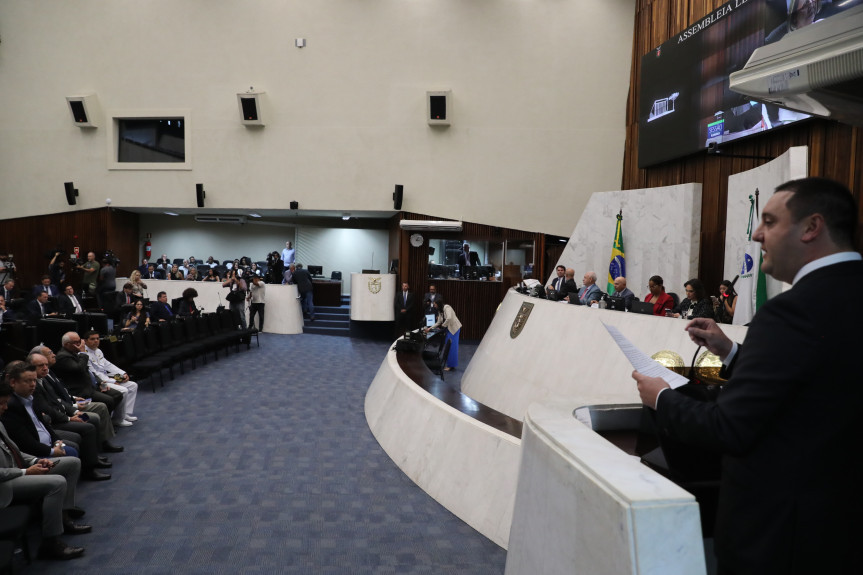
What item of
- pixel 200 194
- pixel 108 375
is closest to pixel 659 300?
pixel 108 375

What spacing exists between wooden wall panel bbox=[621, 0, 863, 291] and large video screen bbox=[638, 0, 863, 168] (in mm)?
261

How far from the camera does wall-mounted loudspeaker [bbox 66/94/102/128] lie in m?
15.0

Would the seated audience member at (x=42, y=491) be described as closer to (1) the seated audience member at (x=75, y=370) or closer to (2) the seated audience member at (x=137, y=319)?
(1) the seated audience member at (x=75, y=370)

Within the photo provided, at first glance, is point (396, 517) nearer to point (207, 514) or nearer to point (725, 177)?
point (207, 514)

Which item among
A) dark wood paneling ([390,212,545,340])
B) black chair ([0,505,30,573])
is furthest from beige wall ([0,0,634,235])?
black chair ([0,505,30,573])

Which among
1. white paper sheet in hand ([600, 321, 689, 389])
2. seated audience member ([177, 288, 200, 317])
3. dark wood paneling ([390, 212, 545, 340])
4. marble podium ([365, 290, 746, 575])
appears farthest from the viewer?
dark wood paneling ([390, 212, 545, 340])

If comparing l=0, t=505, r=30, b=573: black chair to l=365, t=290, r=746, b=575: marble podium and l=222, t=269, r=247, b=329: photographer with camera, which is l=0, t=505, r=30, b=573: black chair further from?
l=222, t=269, r=247, b=329: photographer with camera

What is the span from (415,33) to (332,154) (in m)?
3.44

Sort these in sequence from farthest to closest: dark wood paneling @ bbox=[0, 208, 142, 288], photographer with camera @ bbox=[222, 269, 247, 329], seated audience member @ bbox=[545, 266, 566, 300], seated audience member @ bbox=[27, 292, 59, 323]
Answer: dark wood paneling @ bbox=[0, 208, 142, 288]
photographer with camera @ bbox=[222, 269, 247, 329]
seated audience member @ bbox=[27, 292, 59, 323]
seated audience member @ bbox=[545, 266, 566, 300]

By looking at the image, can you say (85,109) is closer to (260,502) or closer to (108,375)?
(108,375)

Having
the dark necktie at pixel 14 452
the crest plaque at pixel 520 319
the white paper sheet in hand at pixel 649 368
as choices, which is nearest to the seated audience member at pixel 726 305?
the crest plaque at pixel 520 319

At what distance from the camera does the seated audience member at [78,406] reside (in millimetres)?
5508

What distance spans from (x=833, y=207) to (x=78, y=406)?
6.31m

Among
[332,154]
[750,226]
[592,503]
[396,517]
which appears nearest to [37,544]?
[396,517]
